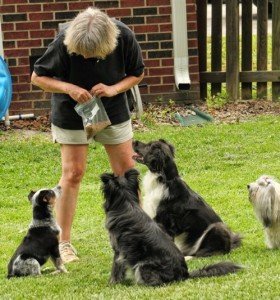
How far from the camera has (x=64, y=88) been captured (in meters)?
7.37

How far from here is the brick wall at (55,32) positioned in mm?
13297

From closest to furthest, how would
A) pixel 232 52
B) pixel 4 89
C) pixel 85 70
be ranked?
pixel 85 70, pixel 4 89, pixel 232 52

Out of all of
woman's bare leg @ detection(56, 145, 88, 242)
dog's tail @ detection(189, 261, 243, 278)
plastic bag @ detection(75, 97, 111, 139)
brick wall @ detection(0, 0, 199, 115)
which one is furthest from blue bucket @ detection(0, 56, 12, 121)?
dog's tail @ detection(189, 261, 243, 278)

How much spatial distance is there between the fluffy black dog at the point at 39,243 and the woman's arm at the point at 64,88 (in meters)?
0.79

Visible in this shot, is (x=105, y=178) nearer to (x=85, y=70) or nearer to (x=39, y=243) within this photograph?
(x=39, y=243)

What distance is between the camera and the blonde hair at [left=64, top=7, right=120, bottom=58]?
23.3ft

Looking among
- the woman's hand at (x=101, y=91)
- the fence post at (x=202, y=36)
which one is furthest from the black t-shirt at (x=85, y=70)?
the fence post at (x=202, y=36)

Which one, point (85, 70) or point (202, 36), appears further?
point (202, 36)

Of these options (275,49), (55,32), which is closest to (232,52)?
(275,49)

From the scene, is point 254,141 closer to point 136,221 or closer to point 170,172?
point 170,172

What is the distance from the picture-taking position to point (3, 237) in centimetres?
873

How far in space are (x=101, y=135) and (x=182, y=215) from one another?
3.12 ft

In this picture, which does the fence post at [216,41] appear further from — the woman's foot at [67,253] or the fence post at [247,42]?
the woman's foot at [67,253]

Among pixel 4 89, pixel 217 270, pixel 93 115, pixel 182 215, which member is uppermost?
pixel 93 115
